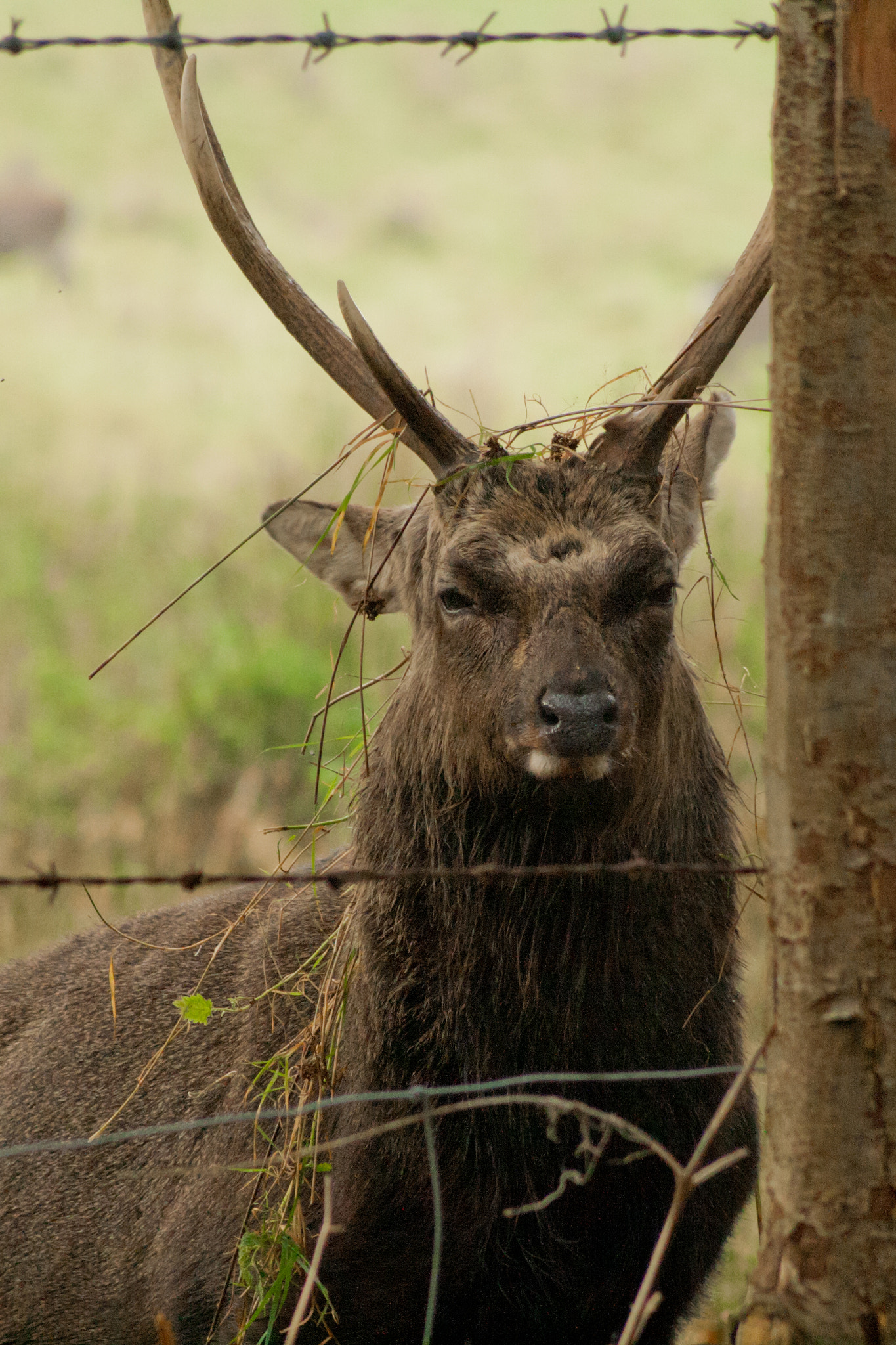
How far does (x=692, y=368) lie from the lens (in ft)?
11.7

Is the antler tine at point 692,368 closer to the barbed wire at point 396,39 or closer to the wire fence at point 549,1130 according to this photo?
the barbed wire at point 396,39

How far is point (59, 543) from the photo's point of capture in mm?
11883

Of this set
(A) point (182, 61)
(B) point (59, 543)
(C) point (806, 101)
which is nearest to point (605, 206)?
(B) point (59, 543)

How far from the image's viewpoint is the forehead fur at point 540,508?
3.45 m

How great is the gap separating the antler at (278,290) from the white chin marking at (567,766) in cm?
87

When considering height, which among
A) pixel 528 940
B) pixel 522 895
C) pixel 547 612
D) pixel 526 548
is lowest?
pixel 528 940

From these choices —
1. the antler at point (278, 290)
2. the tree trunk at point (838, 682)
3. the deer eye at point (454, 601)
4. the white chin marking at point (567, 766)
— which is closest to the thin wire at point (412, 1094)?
the tree trunk at point (838, 682)

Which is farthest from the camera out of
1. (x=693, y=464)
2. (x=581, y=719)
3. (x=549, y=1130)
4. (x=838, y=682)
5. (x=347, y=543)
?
(x=347, y=543)

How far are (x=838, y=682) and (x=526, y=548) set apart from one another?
141 centimetres

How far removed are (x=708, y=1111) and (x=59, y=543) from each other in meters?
9.51

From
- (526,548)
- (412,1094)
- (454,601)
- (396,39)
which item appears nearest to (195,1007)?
(412,1094)

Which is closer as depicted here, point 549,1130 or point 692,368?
point 549,1130

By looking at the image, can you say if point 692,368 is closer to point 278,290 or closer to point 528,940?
point 278,290

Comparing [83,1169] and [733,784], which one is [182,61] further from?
[83,1169]
